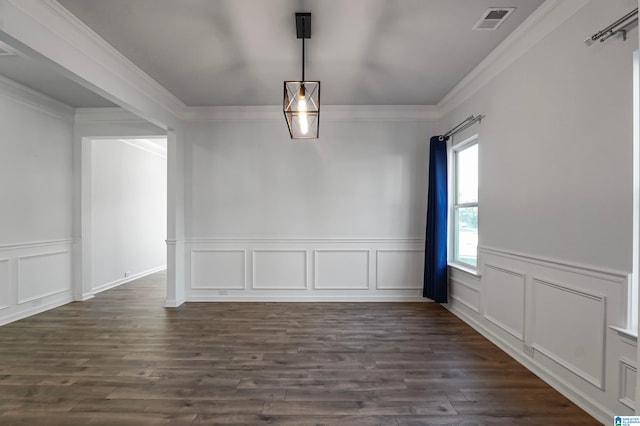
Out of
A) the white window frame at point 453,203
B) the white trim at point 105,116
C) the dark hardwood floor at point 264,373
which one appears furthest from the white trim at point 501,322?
the white trim at point 105,116

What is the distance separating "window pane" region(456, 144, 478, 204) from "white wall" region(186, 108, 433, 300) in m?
0.51

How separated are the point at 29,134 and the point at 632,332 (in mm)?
6078

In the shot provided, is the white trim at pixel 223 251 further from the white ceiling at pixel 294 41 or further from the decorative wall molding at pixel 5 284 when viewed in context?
the white ceiling at pixel 294 41

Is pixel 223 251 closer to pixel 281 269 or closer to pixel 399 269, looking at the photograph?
pixel 281 269

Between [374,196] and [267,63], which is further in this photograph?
[374,196]

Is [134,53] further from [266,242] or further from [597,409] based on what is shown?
[597,409]

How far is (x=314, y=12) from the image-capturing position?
241 cm

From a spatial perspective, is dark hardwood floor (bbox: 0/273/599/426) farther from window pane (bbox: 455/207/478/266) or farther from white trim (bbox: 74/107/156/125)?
white trim (bbox: 74/107/156/125)

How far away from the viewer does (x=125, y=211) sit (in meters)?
5.93

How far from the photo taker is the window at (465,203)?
3863mm

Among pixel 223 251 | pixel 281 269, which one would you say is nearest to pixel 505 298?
pixel 281 269

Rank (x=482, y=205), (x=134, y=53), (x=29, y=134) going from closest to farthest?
(x=134, y=53), (x=482, y=205), (x=29, y=134)

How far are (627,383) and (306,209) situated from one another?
3.61 metres

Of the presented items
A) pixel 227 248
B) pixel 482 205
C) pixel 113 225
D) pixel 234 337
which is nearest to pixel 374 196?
pixel 482 205
